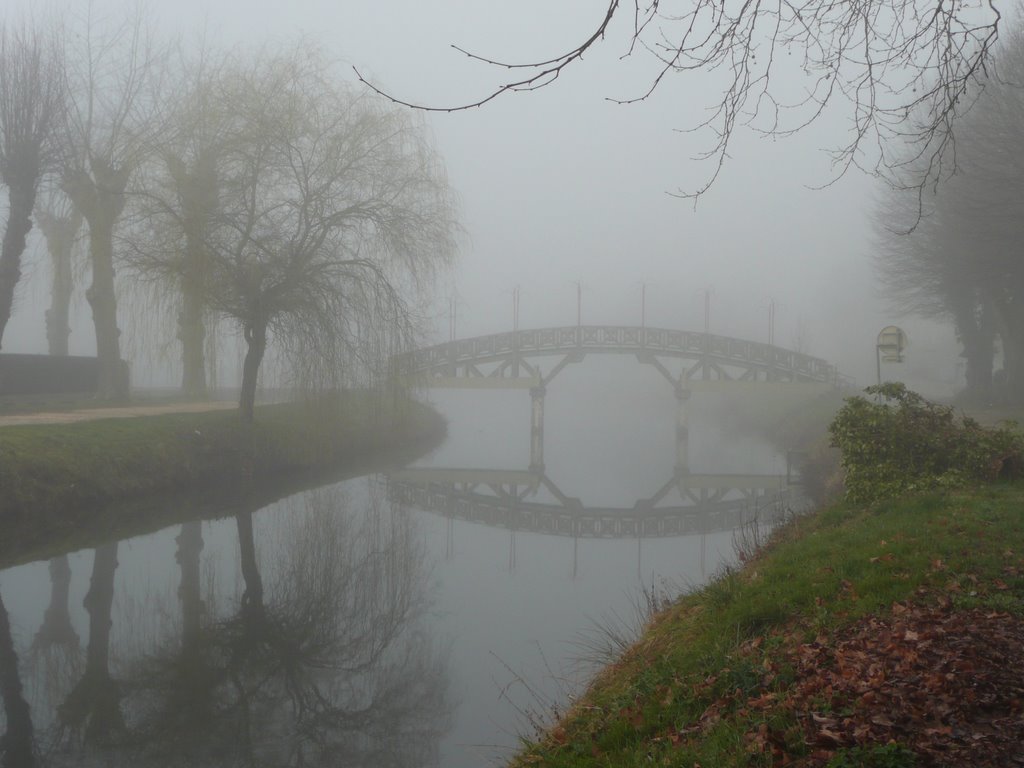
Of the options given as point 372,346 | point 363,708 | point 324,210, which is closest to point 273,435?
point 372,346

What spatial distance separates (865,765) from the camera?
11.3 ft

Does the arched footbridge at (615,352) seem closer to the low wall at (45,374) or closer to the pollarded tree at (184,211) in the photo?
the low wall at (45,374)

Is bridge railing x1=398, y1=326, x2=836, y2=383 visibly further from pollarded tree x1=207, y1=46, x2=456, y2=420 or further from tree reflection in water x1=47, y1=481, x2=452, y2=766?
tree reflection in water x1=47, y1=481, x2=452, y2=766

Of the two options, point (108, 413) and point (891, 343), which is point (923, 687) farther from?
point (108, 413)

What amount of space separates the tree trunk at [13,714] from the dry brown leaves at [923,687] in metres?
4.39

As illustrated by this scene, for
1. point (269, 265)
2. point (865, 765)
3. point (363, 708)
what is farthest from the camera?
point (269, 265)

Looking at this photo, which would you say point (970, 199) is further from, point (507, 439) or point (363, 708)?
point (507, 439)

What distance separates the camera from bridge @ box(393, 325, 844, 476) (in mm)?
33156

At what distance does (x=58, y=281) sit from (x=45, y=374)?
3144mm

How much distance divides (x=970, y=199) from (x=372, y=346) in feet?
38.2

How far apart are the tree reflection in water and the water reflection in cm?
1

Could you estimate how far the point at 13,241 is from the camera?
63.3 feet

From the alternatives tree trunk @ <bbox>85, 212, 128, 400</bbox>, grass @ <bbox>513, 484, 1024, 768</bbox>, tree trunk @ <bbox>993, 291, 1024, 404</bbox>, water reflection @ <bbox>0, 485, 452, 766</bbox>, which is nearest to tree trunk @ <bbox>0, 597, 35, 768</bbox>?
water reflection @ <bbox>0, 485, 452, 766</bbox>

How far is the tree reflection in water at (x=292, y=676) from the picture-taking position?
586 centimetres
